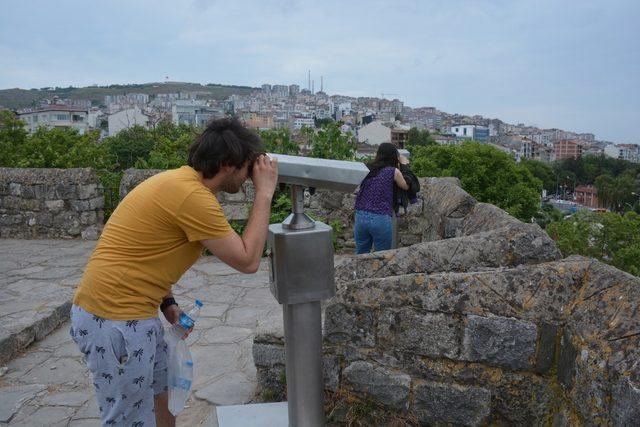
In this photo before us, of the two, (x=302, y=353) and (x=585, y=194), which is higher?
(x=302, y=353)

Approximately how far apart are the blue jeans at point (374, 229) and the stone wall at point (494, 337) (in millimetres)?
1998

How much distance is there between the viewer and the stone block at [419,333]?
244 centimetres

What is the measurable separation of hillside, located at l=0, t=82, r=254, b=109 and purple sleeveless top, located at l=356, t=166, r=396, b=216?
120m

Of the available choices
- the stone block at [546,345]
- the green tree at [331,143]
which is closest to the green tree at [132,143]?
the green tree at [331,143]

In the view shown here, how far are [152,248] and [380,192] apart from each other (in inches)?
120

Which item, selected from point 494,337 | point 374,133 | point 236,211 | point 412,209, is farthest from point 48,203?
point 374,133

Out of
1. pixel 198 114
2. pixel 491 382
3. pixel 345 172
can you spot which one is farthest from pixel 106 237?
pixel 198 114

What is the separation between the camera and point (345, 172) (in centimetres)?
215

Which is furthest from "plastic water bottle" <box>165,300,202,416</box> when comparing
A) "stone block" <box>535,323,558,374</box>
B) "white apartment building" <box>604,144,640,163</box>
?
"white apartment building" <box>604,144,640,163</box>

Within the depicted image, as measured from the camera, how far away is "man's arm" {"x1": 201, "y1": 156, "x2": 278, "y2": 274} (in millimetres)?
1967

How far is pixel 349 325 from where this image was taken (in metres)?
2.64

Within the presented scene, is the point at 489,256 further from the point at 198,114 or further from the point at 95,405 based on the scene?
the point at 198,114

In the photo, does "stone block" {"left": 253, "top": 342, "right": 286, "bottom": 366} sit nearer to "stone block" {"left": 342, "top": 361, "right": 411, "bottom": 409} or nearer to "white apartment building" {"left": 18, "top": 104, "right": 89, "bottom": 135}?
"stone block" {"left": 342, "top": 361, "right": 411, "bottom": 409}

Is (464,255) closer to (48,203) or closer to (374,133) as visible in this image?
(48,203)
